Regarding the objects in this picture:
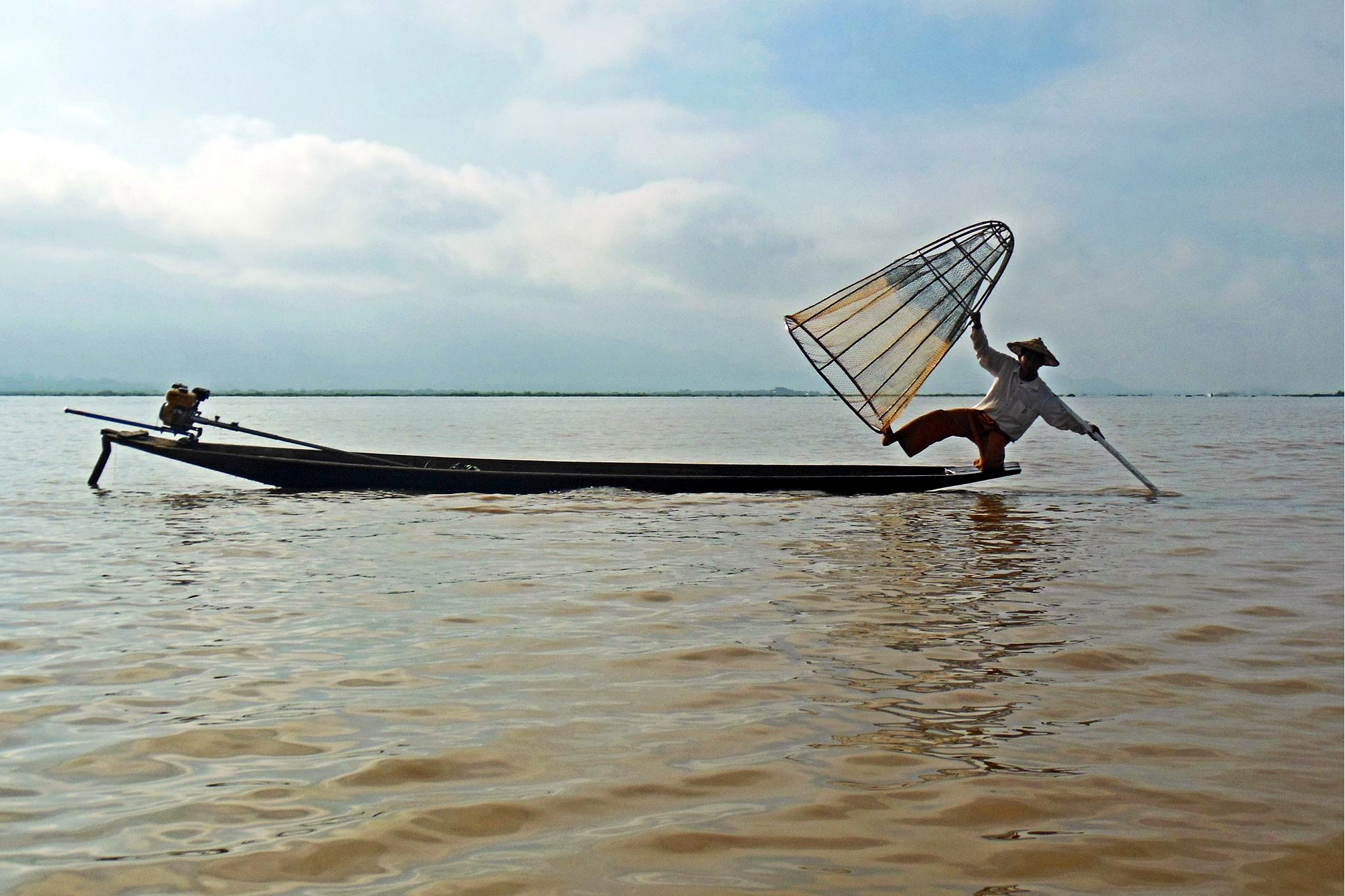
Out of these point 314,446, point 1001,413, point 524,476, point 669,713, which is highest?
point 1001,413

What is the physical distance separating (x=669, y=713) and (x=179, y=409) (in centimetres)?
1150

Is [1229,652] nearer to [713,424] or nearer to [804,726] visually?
[804,726]

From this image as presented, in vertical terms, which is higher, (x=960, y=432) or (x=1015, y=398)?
(x=1015, y=398)

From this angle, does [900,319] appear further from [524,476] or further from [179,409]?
[179,409]

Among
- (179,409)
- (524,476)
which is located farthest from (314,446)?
(524,476)

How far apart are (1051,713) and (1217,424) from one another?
151 ft

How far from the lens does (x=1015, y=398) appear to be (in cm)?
1243

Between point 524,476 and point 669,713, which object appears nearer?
point 669,713

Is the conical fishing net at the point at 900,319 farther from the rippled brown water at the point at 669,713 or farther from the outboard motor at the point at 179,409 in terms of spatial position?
the outboard motor at the point at 179,409

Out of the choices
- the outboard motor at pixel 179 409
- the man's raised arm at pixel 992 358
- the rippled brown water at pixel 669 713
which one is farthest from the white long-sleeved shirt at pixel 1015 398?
the outboard motor at pixel 179 409

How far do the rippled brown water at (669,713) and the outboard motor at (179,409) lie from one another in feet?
13.0

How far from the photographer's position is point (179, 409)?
13.5 m

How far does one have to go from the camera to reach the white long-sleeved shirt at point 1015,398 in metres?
12.4

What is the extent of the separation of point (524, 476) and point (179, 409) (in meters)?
4.81
